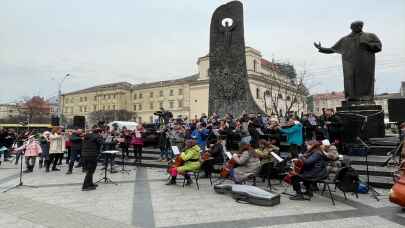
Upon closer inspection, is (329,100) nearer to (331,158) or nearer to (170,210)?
(331,158)

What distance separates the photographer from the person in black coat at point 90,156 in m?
8.75

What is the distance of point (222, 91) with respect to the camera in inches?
696

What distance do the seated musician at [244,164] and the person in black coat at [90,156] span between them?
3904 mm

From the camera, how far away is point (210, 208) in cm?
652

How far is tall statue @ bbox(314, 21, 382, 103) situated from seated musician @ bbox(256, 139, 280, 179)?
5.37 m

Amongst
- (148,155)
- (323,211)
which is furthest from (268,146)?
(148,155)

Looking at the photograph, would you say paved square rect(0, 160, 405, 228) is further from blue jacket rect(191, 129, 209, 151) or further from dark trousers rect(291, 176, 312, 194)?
blue jacket rect(191, 129, 209, 151)

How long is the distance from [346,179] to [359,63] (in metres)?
6.73

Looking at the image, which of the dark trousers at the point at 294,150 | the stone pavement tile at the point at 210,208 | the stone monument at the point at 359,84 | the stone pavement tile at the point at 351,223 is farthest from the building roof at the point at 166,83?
the stone pavement tile at the point at 351,223

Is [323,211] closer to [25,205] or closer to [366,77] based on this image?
[25,205]

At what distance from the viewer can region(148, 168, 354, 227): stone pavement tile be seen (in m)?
5.82

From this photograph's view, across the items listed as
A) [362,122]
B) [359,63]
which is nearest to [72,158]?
[362,122]

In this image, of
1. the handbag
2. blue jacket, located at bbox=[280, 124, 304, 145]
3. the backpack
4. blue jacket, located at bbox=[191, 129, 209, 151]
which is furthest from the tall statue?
the handbag

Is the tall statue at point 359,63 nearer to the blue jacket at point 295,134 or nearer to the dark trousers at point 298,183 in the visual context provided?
the blue jacket at point 295,134
